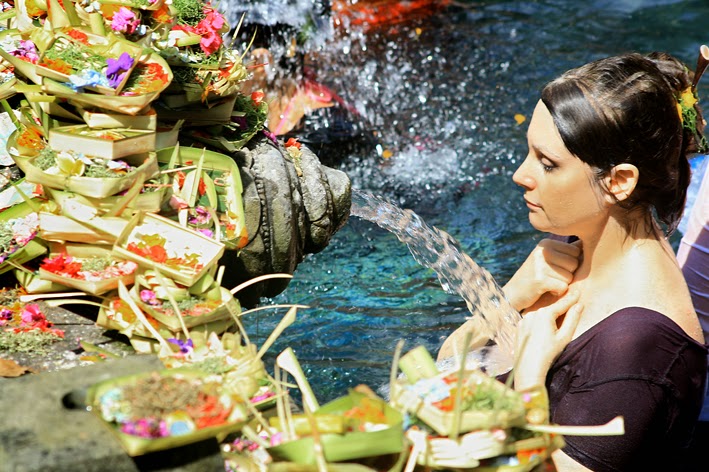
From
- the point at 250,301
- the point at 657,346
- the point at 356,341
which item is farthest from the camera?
the point at 356,341

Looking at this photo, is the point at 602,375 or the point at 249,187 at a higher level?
the point at 249,187

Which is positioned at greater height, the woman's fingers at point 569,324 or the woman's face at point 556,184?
the woman's face at point 556,184

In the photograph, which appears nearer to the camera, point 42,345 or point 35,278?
point 42,345

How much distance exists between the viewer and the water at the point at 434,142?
11.7 feet

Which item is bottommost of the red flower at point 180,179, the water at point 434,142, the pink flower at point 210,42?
the water at point 434,142

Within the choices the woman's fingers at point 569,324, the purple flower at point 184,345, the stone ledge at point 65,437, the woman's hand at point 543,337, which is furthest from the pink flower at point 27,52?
the woman's fingers at point 569,324

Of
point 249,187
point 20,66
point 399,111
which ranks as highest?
point 20,66

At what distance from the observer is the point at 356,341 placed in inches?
135

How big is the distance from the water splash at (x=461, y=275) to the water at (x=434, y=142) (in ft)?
1.73

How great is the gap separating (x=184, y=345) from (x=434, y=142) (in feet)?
13.7

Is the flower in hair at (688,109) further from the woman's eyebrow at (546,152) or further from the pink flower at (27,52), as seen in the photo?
the pink flower at (27,52)

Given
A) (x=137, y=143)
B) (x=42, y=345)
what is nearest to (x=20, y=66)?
(x=137, y=143)

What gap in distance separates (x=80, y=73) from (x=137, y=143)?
0.63 feet

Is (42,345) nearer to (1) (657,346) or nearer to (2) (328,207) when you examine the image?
(2) (328,207)
